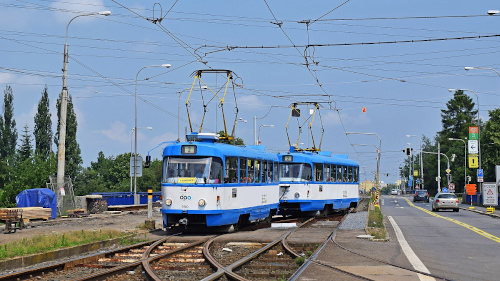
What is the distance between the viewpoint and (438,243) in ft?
64.3

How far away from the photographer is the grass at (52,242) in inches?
593

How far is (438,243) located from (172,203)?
25.3 ft

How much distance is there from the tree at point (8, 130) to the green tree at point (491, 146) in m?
67.6

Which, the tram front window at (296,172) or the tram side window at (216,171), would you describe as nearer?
the tram side window at (216,171)

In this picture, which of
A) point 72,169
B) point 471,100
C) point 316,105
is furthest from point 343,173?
point 471,100

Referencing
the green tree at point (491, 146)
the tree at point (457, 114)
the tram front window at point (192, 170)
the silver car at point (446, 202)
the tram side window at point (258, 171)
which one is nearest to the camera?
the tram front window at point (192, 170)

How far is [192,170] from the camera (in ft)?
68.6

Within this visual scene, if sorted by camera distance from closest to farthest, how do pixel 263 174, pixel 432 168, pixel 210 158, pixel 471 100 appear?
pixel 210 158 < pixel 263 174 < pixel 471 100 < pixel 432 168

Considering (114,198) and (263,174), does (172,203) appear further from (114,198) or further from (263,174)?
(114,198)

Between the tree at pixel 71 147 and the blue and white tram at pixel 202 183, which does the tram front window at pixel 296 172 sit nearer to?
the blue and white tram at pixel 202 183

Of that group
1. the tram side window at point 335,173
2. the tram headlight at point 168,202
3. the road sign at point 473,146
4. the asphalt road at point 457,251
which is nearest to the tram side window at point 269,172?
the asphalt road at point 457,251

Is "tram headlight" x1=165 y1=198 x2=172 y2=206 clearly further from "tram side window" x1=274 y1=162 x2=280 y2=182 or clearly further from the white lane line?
"tram side window" x1=274 y1=162 x2=280 y2=182

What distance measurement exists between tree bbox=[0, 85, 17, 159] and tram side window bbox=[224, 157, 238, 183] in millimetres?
81545

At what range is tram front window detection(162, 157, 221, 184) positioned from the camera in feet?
68.2
